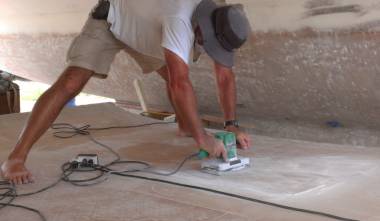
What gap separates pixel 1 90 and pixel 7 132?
3.64 ft

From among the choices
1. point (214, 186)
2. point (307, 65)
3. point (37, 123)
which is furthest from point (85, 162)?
point (307, 65)

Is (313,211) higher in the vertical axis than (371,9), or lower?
lower

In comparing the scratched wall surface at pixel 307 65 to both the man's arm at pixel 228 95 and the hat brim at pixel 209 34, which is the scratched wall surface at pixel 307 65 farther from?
the hat brim at pixel 209 34

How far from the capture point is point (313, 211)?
1914 mm

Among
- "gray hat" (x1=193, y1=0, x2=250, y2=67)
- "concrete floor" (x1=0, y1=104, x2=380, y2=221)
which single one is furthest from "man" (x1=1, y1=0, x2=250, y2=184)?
"concrete floor" (x1=0, y1=104, x2=380, y2=221)

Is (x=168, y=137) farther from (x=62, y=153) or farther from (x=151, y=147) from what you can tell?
(x=62, y=153)

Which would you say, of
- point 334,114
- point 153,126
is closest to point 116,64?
point 153,126

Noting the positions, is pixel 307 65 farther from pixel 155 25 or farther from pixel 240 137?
pixel 155 25

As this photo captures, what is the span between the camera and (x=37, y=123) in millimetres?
2479

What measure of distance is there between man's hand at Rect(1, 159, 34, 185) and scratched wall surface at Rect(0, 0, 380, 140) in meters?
1.60

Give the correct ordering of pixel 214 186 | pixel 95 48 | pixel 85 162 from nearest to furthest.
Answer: pixel 214 186 < pixel 85 162 < pixel 95 48

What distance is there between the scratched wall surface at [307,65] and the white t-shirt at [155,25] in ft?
2.54

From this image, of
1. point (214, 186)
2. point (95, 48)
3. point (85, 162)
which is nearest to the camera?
point (214, 186)

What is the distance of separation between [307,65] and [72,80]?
139 centimetres
